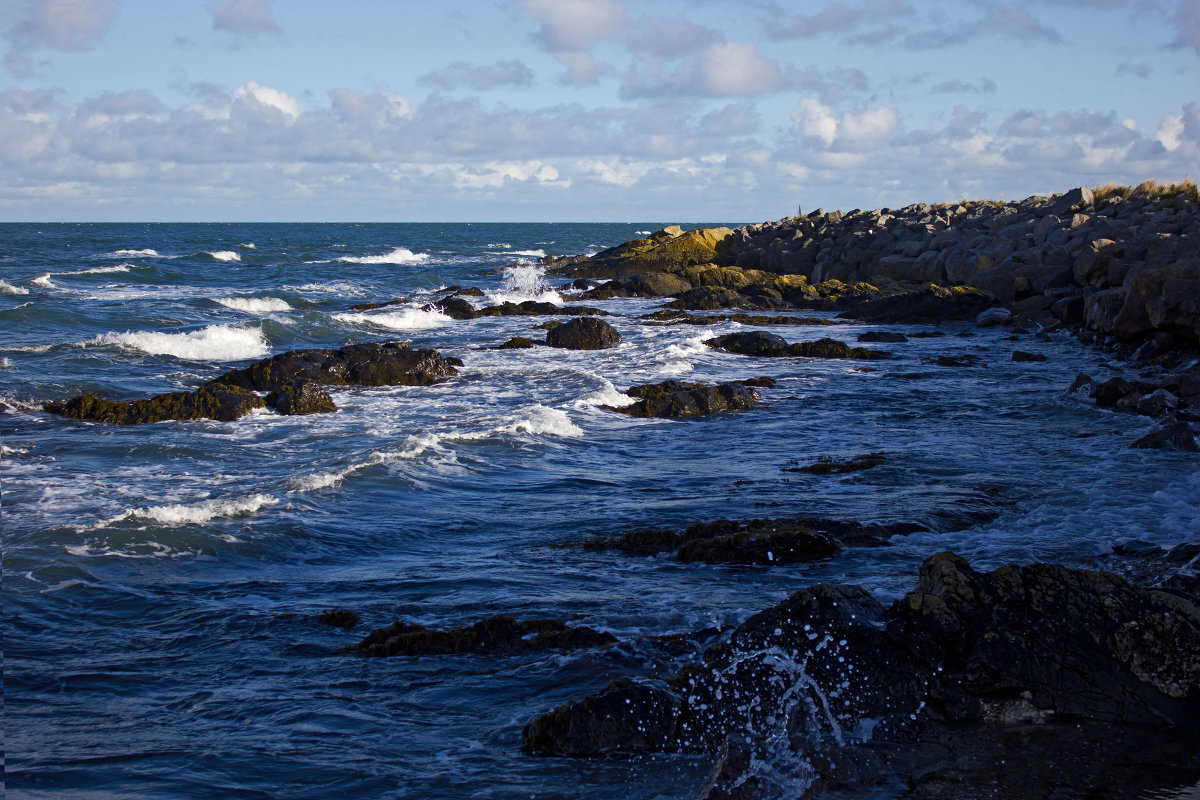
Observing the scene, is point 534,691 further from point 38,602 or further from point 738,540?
point 38,602

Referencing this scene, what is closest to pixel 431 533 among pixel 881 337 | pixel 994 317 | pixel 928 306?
pixel 881 337

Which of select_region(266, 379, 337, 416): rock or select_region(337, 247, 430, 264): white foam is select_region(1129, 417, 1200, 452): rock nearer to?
select_region(266, 379, 337, 416): rock

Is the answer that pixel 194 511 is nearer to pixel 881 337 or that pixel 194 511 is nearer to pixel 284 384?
pixel 284 384

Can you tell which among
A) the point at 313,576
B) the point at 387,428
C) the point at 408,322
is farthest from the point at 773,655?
the point at 408,322

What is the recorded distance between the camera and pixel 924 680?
15.4 feet

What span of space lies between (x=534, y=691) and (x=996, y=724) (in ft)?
7.57

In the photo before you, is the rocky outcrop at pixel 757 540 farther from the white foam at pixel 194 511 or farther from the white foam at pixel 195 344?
the white foam at pixel 195 344

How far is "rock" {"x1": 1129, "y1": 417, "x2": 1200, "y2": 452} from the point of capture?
32.2ft

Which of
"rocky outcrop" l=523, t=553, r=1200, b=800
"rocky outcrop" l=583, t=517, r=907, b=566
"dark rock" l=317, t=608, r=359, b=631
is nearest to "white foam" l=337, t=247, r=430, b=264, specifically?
"rocky outcrop" l=583, t=517, r=907, b=566

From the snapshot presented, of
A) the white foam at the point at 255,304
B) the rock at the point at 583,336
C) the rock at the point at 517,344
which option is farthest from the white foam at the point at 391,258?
the rock at the point at 583,336

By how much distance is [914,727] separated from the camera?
4496 mm

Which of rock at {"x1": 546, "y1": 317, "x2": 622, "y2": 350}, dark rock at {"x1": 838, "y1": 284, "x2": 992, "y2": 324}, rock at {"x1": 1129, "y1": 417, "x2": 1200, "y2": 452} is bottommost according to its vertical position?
rock at {"x1": 1129, "y1": 417, "x2": 1200, "y2": 452}

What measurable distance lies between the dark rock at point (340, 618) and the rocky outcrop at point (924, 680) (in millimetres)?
1860

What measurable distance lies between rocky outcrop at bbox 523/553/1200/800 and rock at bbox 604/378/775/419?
8262mm
